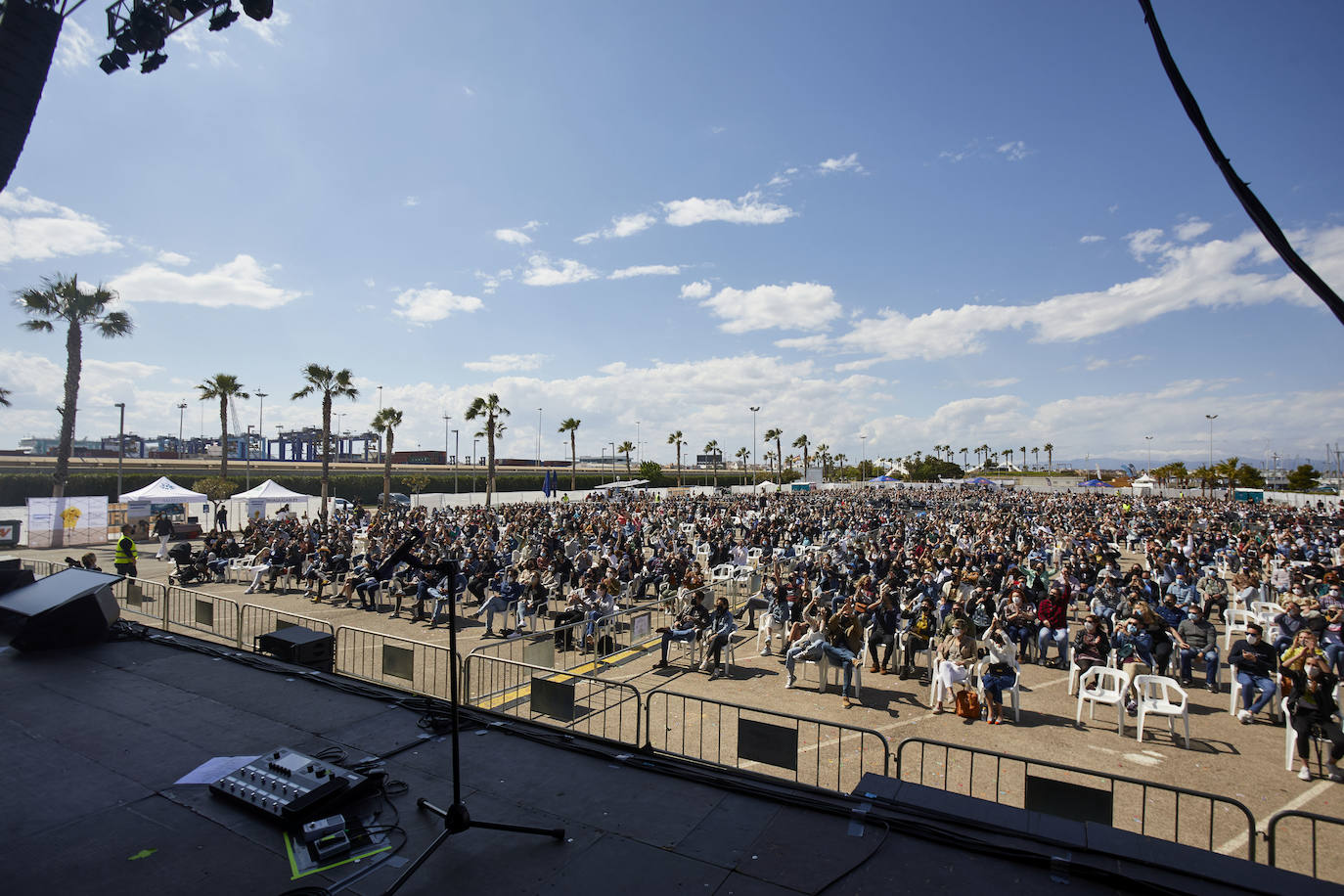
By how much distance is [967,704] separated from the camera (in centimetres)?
913

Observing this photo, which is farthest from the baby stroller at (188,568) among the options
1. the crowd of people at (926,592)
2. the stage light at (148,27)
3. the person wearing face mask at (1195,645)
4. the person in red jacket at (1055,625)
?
the person wearing face mask at (1195,645)

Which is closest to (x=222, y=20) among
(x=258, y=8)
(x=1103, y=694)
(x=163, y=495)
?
(x=258, y=8)

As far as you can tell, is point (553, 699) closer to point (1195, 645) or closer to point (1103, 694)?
point (1103, 694)

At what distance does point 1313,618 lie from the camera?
10.2 meters

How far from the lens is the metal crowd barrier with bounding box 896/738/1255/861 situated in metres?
4.72

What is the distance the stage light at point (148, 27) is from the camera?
27.7ft

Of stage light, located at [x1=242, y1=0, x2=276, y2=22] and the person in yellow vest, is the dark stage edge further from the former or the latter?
the person in yellow vest

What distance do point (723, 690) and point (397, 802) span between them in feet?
22.1

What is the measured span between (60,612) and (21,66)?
6.40 meters

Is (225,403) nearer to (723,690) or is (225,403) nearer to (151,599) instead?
(151,599)

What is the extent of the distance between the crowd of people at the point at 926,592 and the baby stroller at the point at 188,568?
0.41 m

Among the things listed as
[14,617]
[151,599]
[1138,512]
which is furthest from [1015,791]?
[1138,512]

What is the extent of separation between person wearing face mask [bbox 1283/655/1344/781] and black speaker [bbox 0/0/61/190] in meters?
14.2

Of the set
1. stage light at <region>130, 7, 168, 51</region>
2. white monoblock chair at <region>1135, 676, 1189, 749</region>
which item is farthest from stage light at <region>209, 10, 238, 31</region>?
white monoblock chair at <region>1135, 676, 1189, 749</region>
